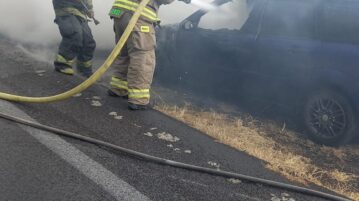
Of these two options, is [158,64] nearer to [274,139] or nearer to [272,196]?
[274,139]

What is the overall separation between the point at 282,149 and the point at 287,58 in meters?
1.16

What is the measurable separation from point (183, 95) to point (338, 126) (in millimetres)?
2248

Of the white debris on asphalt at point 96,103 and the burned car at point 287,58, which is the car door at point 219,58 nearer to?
the burned car at point 287,58

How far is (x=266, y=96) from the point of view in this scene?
5.59 m

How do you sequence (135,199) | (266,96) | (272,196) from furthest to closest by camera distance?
(266,96)
(272,196)
(135,199)

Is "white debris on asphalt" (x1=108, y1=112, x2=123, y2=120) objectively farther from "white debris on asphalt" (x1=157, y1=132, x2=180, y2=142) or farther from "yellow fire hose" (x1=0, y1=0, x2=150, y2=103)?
"white debris on asphalt" (x1=157, y1=132, x2=180, y2=142)

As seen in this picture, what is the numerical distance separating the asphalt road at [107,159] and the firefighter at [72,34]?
2.80ft

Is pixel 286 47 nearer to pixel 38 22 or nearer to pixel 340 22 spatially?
pixel 340 22

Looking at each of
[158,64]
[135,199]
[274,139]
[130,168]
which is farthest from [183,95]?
[135,199]

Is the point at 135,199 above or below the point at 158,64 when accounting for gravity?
below

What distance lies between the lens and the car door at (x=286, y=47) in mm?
5102

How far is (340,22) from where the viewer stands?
4.88 meters

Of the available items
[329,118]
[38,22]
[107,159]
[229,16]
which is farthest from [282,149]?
[38,22]

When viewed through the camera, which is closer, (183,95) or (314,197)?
(314,197)
